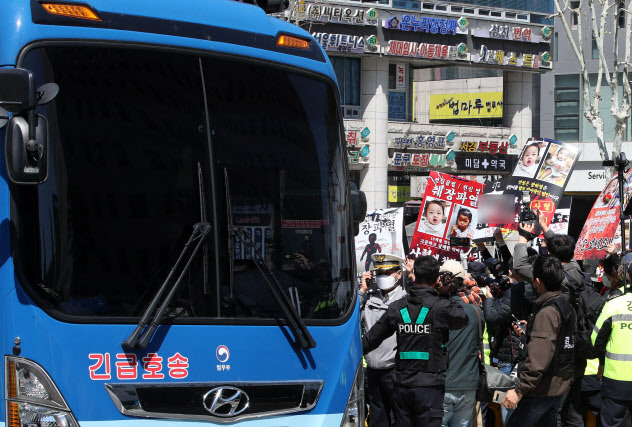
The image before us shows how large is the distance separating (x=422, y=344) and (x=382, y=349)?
118cm

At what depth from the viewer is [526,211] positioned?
11141 millimetres

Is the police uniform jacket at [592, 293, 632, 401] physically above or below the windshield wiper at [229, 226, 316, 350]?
below

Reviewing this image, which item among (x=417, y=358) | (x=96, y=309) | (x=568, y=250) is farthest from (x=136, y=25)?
(x=568, y=250)

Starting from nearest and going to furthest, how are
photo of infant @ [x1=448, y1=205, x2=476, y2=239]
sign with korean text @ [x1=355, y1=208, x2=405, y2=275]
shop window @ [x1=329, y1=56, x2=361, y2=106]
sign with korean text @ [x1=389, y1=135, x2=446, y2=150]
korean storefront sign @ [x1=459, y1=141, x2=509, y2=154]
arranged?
photo of infant @ [x1=448, y1=205, x2=476, y2=239], sign with korean text @ [x1=355, y1=208, x2=405, y2=275], shop window @ [x1=329, y1=56, x2=361, y2=106], sign with korean text @ [x1=389, y1=135, x2=446, y2=150], korean storefront sign @ [x1=459, y1=141, x2=509, y2=154]

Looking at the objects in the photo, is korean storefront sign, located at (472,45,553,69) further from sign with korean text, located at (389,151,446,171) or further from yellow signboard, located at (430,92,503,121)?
sign with korean text, located at (389,151,446,171)

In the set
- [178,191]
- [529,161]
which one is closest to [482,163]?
[529,161]

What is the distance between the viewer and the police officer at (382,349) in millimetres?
7637

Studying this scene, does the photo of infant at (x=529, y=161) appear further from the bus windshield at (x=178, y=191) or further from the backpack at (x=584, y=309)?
the bus windshield at (x=178, y=191)

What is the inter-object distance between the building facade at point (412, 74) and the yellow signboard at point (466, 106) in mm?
1319

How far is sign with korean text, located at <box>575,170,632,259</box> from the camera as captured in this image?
11.2 m

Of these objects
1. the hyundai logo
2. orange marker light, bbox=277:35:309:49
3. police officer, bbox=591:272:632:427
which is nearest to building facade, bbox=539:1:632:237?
police officer, bbox=591:272:632:427

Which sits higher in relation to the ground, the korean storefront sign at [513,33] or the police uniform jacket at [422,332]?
the korean storefront sign at [513,33]

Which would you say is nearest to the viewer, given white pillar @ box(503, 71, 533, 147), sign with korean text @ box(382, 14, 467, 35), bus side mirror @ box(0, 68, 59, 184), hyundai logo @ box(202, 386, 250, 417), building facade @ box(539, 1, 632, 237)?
Answer: bus side mirror @ box(0, 68, 59, 184)

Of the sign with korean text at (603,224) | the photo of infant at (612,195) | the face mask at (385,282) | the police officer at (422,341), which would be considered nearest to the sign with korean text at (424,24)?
the sign with korean text at (603,224)
